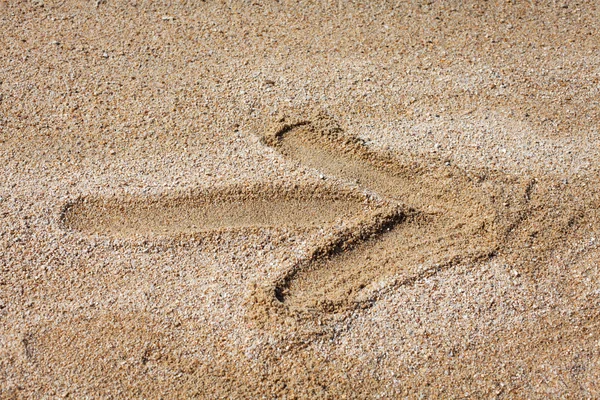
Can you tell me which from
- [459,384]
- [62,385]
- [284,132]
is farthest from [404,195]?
[62,385]

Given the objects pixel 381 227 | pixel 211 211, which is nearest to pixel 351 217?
pixel 381 227

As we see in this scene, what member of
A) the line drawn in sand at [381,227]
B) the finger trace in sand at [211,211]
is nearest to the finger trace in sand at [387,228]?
the line drawn in sand at [381,227]

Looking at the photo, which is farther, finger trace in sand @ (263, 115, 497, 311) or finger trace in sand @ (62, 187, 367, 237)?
finger trace in sand @ (62, 187, 367, 237)

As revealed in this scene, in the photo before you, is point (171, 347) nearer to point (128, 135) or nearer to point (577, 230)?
point (128, 135)

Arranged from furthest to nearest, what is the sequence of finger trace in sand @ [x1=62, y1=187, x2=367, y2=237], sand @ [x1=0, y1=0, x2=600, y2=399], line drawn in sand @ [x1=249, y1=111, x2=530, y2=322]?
1. finger trace in sand @ [x1=62, y1=187, x2=367, y2=237]
2. line drawn in sand @ [x1=249, y1=111, x2=530, y2=322]
3. sand @ [x1=0, y1=0, x2=600, y2=399]

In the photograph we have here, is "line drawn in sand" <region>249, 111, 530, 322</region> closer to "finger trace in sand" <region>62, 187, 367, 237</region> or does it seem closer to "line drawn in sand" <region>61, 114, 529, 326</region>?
"line drawn in sand" <region>61, 114, 529, 326</region>

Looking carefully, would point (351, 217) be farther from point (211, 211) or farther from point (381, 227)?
point (211, 211)

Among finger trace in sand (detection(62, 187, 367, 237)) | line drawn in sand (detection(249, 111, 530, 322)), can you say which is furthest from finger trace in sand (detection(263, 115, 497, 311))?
finger trace in sand (detection(62, 187, 367, 237))
